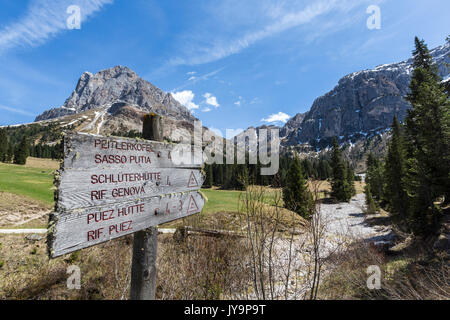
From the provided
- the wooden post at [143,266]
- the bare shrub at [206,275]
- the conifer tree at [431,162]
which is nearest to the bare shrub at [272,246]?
the bare shrub at [206,275]

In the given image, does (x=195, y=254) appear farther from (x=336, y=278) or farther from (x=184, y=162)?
(x=336, y=278)

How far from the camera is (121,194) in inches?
74.4

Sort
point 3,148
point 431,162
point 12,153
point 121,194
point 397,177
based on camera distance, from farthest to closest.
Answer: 1. point 12,153
2. point 3,148
3. point 397,177
4. point 431,162
5. point 121,194

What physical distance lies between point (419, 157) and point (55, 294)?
2121 centimetres

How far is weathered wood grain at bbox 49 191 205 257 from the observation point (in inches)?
58.5

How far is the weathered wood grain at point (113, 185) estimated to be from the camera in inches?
60.5

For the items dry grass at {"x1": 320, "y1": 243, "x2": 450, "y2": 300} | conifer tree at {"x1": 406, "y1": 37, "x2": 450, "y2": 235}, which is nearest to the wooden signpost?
dry grass at {"x1": 320, "y1": 243, "x2": 450, "y2": 300}

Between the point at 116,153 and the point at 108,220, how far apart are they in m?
0.59

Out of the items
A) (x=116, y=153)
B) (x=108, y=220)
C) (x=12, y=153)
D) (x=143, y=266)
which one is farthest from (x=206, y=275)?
(x=12, y=153)

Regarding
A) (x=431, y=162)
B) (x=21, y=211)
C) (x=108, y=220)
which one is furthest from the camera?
(x=21, y=211)

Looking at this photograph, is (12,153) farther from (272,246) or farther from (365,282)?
(365,282)

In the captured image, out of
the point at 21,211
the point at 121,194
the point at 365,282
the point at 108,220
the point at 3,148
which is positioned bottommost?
the point at 365,282
